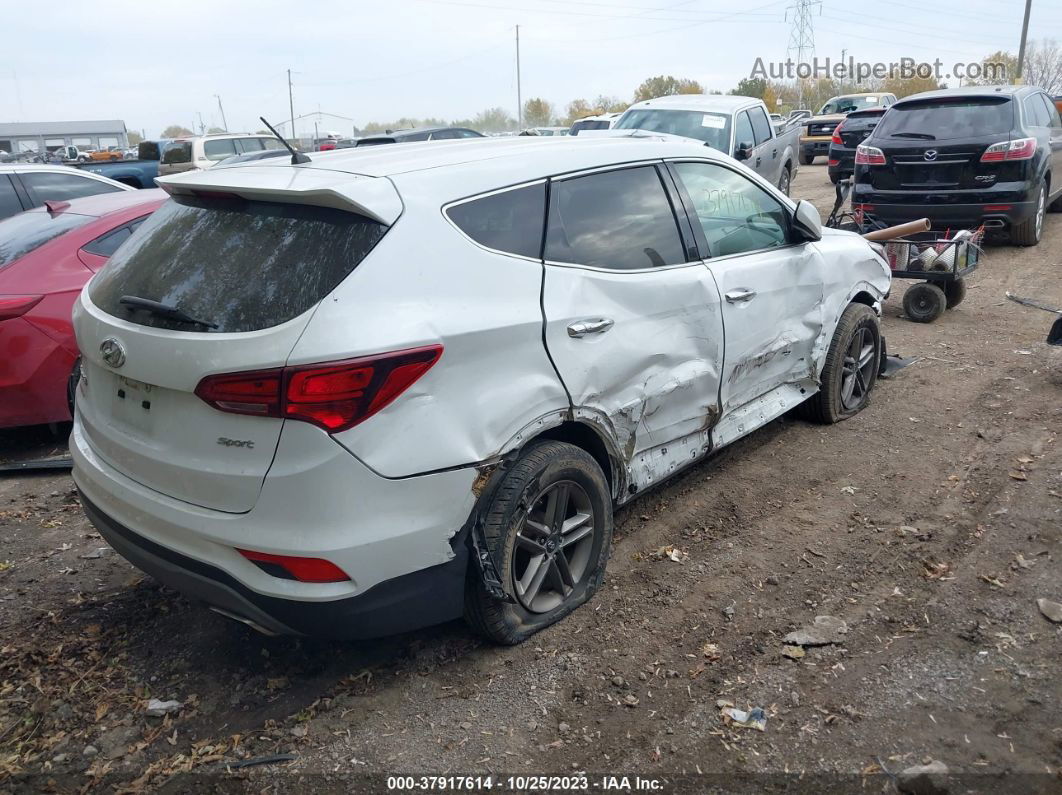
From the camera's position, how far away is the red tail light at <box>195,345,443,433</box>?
256 centimetres

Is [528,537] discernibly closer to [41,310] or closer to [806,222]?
[806,222]

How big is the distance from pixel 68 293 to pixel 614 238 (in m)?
3.42

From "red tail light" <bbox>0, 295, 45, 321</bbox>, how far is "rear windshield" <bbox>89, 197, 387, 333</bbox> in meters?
2.20

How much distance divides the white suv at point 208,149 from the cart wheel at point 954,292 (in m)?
15.9

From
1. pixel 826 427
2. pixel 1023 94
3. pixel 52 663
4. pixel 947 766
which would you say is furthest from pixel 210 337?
pixel 1023 94

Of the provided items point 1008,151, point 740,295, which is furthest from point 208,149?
point 740,295

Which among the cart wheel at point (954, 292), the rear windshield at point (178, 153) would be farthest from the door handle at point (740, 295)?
the rear windshield at point (178, 153)

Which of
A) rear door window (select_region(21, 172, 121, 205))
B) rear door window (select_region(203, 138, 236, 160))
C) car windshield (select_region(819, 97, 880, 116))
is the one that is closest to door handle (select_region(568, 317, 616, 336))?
rear door window (select_region(21, 172, 121, 205))

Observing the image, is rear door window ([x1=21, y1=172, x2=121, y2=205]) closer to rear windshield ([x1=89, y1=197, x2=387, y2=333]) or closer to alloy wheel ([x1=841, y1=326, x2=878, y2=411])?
rear windshield ([x1=89, y1=197, x2=387, y2=333])

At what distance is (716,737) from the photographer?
9.20 ft

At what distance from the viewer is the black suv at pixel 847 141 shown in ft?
54.2

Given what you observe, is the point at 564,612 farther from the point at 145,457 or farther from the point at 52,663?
the point at 52,663

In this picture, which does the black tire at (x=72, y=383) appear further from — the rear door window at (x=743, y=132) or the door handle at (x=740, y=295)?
the rear door window at (x=743, y=132)

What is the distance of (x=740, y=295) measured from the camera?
412 centimetres
